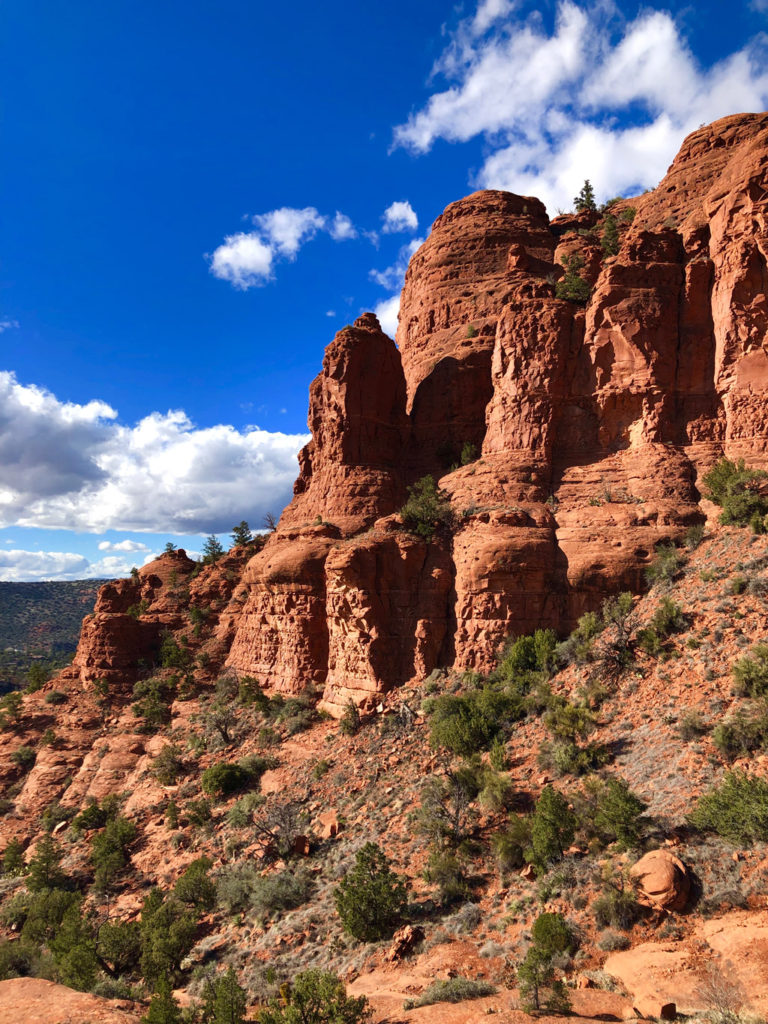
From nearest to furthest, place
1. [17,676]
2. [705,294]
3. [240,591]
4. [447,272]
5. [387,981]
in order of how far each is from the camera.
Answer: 1. [387,981]
2. [705,294]
3. [240,591]
4. [447,272]
5. [17,676]

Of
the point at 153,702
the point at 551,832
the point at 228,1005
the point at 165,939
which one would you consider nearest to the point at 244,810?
the point at 165,939

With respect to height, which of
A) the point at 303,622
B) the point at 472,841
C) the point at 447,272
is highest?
A: the point at 447,272

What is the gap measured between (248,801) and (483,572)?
15.9m

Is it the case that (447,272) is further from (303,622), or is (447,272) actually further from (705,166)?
(303,622)

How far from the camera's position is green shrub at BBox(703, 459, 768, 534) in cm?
2495

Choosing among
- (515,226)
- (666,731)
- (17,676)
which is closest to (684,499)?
(666,731)

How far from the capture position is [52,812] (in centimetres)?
3122

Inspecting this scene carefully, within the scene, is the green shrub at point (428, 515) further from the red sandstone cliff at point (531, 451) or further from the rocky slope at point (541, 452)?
the rocky slope at point (541, 452)

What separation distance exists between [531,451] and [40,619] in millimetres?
148305

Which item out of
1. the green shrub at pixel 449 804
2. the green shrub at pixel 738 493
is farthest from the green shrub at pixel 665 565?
the green shrub at pixel 449 804

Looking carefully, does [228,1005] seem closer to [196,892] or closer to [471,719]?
[196,892]

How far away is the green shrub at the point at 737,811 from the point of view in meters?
13.5

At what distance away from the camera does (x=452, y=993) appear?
492 inches

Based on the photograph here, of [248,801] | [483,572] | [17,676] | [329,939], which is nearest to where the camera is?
[329,939]
